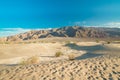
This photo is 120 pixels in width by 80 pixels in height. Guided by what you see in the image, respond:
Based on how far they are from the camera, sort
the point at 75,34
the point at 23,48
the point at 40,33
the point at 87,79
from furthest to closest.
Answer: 1. the point at 40,33
2. the point at 75,34
3. the point at 23,48
4. the point at 87,79

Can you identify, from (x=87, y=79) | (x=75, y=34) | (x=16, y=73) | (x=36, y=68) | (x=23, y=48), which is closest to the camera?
(x=87, y=79)

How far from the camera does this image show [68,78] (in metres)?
11.9

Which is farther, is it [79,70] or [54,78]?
[79,70]

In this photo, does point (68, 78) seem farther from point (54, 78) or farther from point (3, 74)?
point (3, 74)

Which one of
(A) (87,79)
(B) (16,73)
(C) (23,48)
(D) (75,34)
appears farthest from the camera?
(D) (75,34)

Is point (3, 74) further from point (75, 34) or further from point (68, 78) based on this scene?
point (75, 34)

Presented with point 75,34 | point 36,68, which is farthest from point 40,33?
point 36,68

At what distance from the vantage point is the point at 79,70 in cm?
1369

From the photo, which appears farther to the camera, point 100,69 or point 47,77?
point 100,69

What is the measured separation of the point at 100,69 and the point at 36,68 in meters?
3.88

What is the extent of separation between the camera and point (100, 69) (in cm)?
1405

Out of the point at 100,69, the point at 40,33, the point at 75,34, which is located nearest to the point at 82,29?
the point at 75,34

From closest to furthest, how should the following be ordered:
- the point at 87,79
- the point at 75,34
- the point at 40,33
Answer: the point at 87,79 < the point at 75,34 < the point at 40,33

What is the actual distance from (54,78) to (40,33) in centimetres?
15844
